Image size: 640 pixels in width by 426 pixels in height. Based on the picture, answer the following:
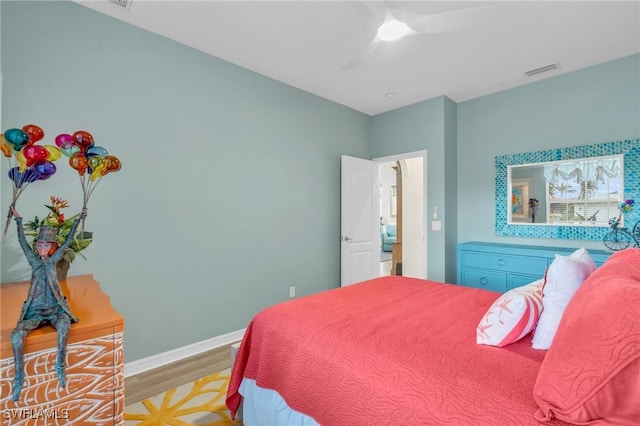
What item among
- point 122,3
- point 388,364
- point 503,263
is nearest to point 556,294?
point 388,364

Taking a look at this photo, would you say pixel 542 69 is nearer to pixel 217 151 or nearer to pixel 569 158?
pixel 569 158

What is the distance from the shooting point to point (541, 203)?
3363 millimetres

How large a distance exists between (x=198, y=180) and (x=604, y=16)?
345 centimetres

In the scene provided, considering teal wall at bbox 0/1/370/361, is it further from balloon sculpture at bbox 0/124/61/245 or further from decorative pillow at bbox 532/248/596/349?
decorative pillow at bbox 532/248/596/349

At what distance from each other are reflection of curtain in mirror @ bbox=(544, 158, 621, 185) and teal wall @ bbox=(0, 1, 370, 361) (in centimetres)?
261

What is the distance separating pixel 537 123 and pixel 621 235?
1.37 metres

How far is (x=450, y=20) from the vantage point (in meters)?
2.32

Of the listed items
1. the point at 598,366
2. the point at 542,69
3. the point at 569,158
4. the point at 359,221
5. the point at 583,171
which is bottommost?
the point at 598,366

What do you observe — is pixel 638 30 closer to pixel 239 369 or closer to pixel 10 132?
pixel 239 369

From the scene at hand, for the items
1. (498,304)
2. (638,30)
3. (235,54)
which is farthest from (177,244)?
(638,30)

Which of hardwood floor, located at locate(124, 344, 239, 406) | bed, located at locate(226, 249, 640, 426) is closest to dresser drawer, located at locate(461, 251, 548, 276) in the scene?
bed, located at locate(226, 249, 640, 426)

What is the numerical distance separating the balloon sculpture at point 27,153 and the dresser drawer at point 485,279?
3676 mm

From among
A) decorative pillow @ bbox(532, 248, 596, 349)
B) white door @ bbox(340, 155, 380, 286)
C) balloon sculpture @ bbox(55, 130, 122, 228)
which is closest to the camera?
decorative pillow @ bbox(532, 248, 596, 349)

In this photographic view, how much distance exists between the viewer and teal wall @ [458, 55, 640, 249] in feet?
9.44
